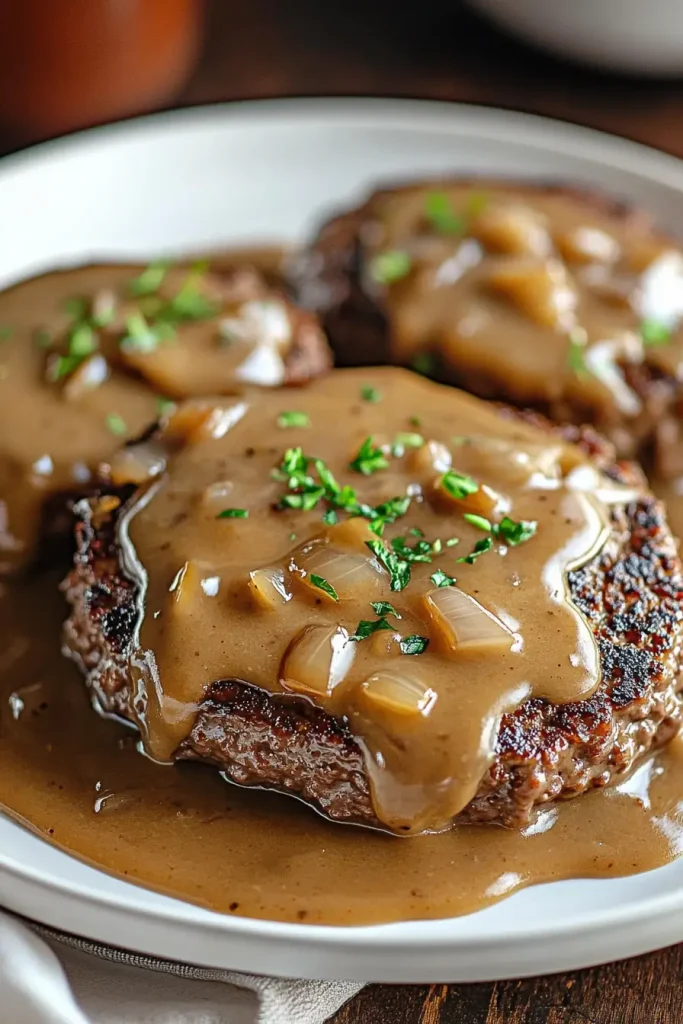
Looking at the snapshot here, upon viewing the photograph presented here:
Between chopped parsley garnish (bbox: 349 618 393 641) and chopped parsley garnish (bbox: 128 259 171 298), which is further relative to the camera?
chopped parsley garnish (bbox: 128 259 171 298)

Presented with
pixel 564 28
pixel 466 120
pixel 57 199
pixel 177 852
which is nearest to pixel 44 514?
pixel 177 852

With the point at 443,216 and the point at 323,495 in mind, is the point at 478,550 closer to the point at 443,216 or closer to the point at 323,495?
the point at 323,495

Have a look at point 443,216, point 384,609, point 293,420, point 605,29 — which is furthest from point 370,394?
point 605,29

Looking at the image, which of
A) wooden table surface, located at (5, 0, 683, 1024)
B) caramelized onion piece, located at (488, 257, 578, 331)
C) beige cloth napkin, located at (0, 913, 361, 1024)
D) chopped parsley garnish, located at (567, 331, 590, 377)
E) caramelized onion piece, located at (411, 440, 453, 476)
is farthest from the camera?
wooden table surface, located at (5, 0, 683, 1024)

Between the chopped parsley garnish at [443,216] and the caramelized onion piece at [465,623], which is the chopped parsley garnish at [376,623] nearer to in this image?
the caramelized onion piece at [465,623]

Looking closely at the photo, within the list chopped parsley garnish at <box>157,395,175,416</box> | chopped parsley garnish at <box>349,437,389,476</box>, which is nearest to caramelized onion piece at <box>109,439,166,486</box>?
chopped parsley garnish at <box>157,395,175,416</box>

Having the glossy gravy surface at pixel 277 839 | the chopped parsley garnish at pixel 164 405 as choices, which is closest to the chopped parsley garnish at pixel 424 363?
the chopped parsley garnish at pixel 164 405

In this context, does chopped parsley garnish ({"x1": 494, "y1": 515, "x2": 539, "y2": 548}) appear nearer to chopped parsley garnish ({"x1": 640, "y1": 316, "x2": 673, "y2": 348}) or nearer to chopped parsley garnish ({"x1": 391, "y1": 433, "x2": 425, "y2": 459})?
chopped parsley garnish ({"x1": 391, "y1": 433, "x2": 425, "y2": 459})
